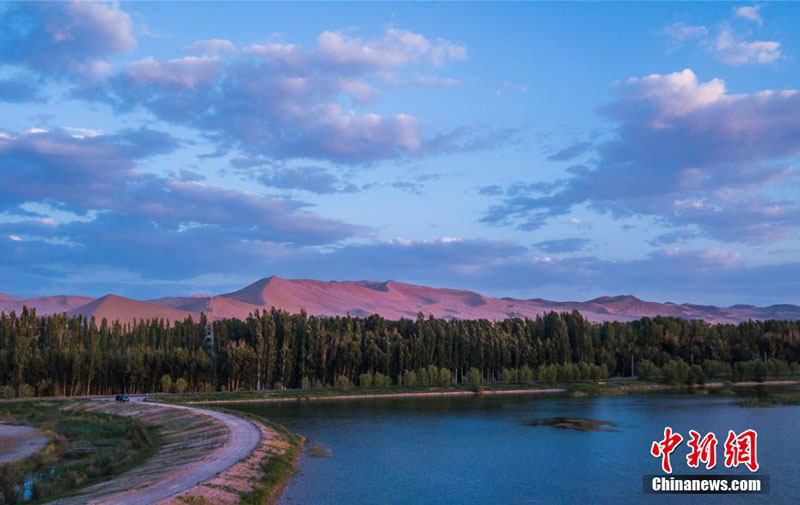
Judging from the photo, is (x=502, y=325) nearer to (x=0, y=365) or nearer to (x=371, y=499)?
(x=0, y=365)

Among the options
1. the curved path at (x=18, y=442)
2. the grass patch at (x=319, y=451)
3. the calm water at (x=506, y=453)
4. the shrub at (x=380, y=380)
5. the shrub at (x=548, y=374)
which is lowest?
the curved path at (x=18, y=442)

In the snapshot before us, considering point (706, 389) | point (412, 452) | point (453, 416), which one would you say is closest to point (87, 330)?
point (453, 416)

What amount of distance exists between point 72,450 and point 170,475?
693 inches

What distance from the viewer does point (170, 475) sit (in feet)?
91.6

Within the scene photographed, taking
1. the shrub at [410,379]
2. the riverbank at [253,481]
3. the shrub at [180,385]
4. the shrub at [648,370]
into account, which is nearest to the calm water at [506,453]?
the riverbank at [253,481]

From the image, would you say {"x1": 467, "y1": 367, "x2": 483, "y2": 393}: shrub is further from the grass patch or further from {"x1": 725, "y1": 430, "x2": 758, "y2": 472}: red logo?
{"x1": 725, "y1": 430, "x2": 758, "y2": 472}: red logo

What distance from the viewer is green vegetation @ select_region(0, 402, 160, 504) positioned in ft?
96.2

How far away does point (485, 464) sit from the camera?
35062 millimetres

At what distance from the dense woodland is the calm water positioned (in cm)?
2120

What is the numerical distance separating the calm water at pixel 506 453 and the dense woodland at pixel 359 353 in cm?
2120

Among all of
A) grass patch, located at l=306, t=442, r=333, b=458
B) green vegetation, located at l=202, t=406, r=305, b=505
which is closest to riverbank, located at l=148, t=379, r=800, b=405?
grass patch, located at l=306, t=442, r=333, b=458

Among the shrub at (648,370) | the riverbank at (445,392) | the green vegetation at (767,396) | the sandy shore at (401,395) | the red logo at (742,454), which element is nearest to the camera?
the red logo at (742,454)

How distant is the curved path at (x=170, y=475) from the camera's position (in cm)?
2420

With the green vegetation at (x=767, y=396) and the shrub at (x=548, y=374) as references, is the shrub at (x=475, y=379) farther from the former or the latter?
the green vegetation at (x=767, y=396)
